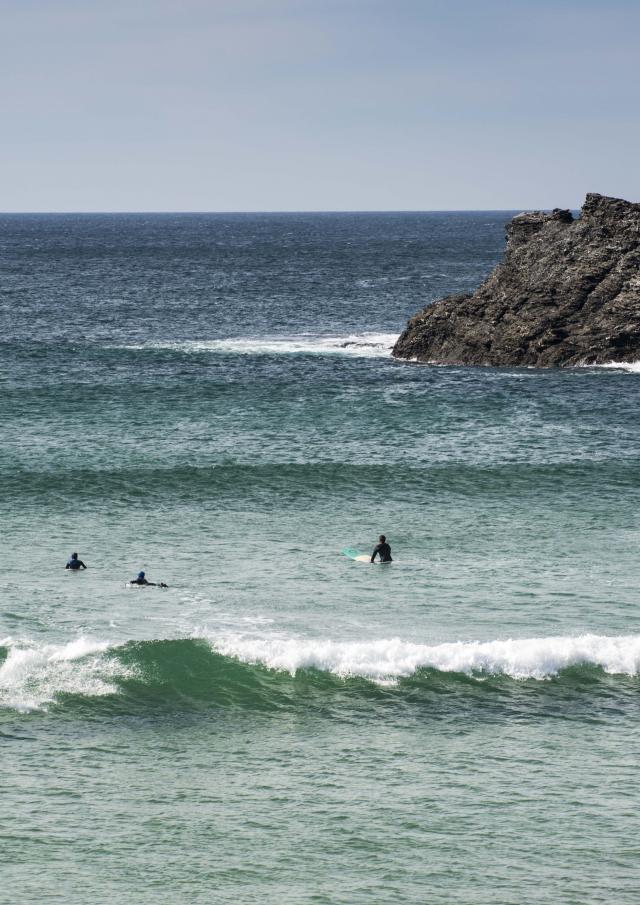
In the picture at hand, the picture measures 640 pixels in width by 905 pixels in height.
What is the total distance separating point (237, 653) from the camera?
3997cm

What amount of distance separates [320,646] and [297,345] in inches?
2716

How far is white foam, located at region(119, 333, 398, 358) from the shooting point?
101 metres

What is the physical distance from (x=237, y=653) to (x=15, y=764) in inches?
372

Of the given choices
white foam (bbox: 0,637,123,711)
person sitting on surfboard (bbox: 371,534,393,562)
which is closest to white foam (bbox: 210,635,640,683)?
white foam (bbox: 0,637,123,711)

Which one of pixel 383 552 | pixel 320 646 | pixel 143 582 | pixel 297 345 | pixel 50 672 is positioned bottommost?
pixel 50 672

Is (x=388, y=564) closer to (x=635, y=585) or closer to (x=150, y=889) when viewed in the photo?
(x=635, y=585)

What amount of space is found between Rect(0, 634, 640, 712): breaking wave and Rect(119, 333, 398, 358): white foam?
60.7m

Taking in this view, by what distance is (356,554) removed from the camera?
49.4 m

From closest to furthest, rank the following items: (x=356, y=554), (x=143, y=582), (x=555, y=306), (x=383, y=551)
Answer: (x=143, y=582)
(x=383, y=551)
(x=356, y=554)
(x=555, y=306)

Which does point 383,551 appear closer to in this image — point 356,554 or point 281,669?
point 356,554

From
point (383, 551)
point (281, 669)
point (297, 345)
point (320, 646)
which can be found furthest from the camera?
point (297, 345)

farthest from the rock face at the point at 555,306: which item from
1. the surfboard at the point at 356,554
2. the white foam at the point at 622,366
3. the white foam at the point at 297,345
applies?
the surfboard at the point at 356,554

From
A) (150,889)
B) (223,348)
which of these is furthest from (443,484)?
(223,348)

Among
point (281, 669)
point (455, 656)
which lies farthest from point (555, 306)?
point (281, 669)
